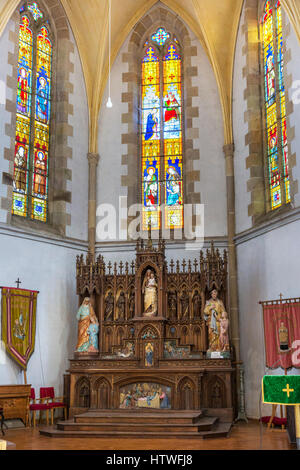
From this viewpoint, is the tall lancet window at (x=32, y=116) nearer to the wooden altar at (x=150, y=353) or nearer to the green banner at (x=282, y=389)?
the wooden altar at (x=150, y=353)

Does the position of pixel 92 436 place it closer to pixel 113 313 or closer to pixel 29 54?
pixel 113 313

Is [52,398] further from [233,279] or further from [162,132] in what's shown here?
[162,132]

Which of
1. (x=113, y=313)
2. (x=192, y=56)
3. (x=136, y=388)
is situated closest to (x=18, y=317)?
(x=113, y=313)

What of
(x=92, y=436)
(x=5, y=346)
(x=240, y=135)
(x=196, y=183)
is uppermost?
(x=240, y=135)

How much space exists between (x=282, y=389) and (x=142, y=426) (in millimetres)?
3913

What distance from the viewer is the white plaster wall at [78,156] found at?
17.3 metres

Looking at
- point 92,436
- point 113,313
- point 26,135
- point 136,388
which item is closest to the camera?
point 92,436

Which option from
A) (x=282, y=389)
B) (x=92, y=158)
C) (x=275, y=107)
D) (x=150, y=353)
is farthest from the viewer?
(x=92, y=158)

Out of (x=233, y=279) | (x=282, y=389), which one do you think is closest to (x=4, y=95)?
(x=233, y=279)

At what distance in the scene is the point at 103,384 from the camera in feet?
46.5

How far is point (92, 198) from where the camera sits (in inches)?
697

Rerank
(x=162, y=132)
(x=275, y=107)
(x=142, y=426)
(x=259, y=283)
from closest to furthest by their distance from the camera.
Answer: (x=142, y=426) < (x=259, y=283) < (x=275, y=107) < (x=162, y=132)

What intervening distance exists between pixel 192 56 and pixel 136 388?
10.3m

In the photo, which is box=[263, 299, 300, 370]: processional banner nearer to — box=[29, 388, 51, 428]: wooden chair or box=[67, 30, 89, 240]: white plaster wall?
box=[29, 388, 51, 428]: wooden chair
